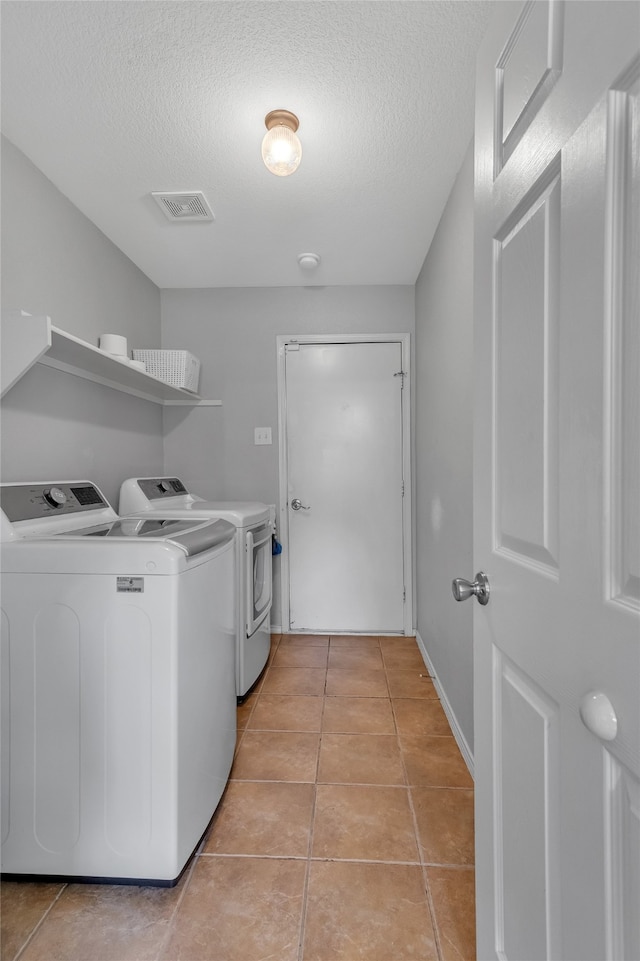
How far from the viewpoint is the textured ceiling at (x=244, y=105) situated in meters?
1.19

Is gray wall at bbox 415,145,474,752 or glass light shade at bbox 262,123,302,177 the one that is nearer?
glass light shade at bbox 262,123,302,177

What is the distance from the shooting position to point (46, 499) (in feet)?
5.29

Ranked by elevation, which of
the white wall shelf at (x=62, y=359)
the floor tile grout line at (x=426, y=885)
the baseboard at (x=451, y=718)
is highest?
the white wall shelf at (x=62, y=359)

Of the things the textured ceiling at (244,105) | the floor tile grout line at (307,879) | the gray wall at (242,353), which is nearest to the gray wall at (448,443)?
the textured ceiling at (244,105)

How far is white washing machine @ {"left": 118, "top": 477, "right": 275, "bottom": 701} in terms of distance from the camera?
6.99 ft

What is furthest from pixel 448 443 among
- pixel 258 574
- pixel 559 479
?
pixel 559 479

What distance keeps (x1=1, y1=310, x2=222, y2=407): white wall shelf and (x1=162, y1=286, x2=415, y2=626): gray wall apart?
30cm

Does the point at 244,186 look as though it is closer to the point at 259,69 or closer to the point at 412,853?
the point at 259,69

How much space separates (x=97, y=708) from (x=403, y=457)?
228 cm

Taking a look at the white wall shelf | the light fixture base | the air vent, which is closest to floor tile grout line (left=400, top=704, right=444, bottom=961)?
the white wall shelf

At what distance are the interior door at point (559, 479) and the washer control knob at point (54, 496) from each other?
60.0 inches

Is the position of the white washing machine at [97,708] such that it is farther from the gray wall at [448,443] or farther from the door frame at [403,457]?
the door frame at [403,457]

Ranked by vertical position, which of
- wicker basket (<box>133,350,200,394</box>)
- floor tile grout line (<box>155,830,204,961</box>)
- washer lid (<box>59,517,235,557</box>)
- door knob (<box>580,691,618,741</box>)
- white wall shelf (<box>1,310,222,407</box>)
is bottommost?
floor tile grout line (<box>155,830,204,961</box>)

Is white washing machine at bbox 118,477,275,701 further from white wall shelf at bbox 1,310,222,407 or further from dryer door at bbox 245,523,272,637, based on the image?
white wall shelf at bbox 1,310,222,407
